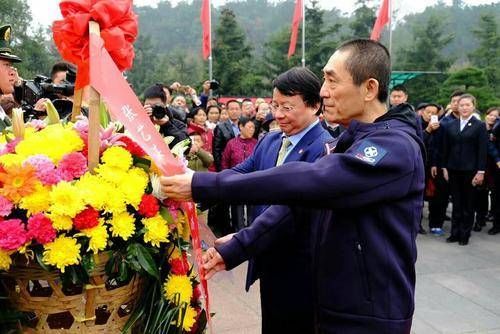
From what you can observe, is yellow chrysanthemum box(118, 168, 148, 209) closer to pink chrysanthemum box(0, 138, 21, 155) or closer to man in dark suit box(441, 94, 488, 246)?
pink chrysanthemum box(0, 138, 21, 155)

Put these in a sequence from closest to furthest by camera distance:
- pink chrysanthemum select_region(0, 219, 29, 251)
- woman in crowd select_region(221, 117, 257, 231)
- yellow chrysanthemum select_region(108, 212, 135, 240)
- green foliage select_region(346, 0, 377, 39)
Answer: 1. pink chrysanthemum select_region(0, 219, 29, 251)
2. yellow chrysanthemum select_region(108, 212, 135, 240)
3. woman in crowd select_region(221, 117, 257, 231)
4. green foliage select_region(346, 0, 377, 39)

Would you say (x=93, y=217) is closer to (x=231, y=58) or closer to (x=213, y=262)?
(x=213, y=262)

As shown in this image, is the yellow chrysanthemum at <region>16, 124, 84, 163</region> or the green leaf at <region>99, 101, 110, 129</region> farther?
the green leaf at <region>99, 101, 110, 129</region>

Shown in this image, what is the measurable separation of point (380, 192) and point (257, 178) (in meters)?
0.34

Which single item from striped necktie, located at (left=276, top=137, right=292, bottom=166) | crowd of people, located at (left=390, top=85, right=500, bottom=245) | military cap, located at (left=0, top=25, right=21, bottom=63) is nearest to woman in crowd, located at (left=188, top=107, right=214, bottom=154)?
crowd of people, located at (left=390, top=85, right=500, bottom=245)

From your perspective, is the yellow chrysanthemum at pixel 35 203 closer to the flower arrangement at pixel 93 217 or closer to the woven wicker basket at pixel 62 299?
the flower arrangement at pixel 93 217

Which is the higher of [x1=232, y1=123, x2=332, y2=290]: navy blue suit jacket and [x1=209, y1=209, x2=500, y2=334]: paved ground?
[x1=232, y1=123, x2=332, y2=290]: navy blue suit jacket

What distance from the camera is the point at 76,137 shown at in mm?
1456

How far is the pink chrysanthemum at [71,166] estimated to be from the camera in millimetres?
1356

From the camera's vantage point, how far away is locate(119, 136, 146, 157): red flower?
4.93 feet

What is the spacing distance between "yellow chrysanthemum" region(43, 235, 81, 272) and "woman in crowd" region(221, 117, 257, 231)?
4.17 meters

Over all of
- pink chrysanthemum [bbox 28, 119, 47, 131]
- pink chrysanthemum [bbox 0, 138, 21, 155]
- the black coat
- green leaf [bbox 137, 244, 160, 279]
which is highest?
pink chrysanthemum [bbox 28, 119, 47, 131]

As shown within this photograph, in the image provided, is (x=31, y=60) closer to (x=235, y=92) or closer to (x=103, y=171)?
(x=235, y=92)

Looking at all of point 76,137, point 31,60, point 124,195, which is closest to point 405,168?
point 124,195
